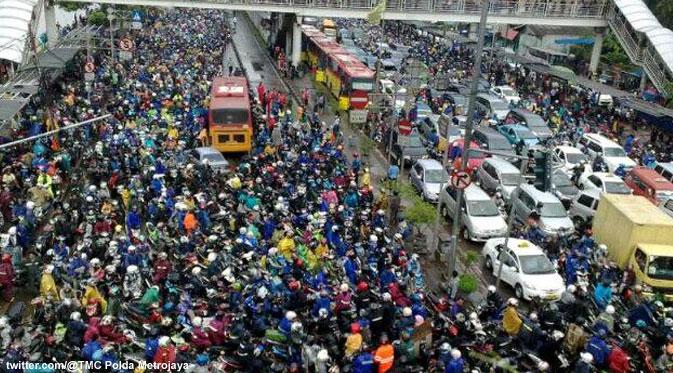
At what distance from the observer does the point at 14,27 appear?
27.6 meters

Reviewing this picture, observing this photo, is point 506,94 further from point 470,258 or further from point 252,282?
point 252,282

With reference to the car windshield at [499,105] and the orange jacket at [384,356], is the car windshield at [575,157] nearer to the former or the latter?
the car windshield at [499,105]

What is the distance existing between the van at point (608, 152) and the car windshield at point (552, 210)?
661 centimetres

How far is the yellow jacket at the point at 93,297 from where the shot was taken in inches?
475

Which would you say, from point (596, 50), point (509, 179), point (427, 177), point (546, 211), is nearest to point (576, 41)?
point (596, 50)

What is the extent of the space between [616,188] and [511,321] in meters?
10.8

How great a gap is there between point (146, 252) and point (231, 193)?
4.41m

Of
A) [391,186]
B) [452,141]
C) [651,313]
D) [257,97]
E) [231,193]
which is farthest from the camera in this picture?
[257,97]

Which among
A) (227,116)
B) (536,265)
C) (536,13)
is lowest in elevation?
(536,265)

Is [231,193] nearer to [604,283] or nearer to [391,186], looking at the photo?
[391,186]

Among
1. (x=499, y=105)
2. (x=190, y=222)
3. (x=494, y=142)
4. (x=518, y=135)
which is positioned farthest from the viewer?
(x=499, y=105)

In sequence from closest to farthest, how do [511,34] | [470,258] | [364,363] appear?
1. [364,363]
2. [470,258]
3. [511,34]

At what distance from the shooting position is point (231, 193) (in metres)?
17.9

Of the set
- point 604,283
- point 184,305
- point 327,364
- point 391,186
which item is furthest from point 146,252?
point 604,283
